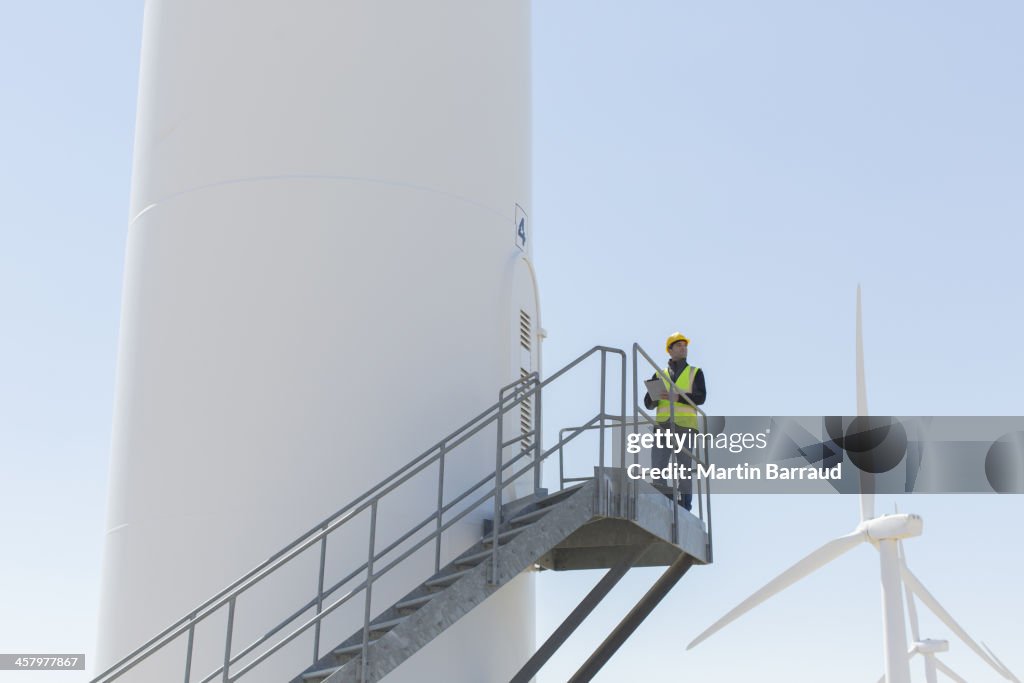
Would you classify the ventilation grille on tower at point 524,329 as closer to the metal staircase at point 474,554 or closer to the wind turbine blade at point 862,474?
the metal staircase at point 474,554

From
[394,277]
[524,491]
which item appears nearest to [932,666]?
[524,491]

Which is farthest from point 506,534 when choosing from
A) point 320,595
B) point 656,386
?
point 656,386

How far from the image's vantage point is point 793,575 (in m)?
20.0

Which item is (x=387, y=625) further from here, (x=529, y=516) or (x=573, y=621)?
(x=573, y=621)

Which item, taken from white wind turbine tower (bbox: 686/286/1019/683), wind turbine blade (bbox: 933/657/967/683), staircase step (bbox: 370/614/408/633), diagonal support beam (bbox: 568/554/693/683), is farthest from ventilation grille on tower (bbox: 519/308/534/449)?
wind turbine blade (bbox: 933/657/967/683)

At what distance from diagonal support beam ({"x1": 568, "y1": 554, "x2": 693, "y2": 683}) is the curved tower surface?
0.72 meters

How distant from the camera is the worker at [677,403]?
Result: 41.7ft

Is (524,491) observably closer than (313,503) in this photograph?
No

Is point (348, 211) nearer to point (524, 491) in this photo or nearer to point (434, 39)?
point (434, 39)

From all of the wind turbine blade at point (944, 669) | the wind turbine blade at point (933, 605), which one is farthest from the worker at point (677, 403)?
the wind turbine blade at point (944, 669)

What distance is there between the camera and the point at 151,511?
12.0 m

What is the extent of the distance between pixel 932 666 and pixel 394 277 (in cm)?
3066

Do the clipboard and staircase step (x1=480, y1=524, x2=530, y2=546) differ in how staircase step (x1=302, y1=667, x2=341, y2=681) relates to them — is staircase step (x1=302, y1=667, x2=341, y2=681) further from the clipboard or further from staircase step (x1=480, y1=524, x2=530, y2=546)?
the clipboard

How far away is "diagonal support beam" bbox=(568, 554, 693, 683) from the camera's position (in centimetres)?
1321
